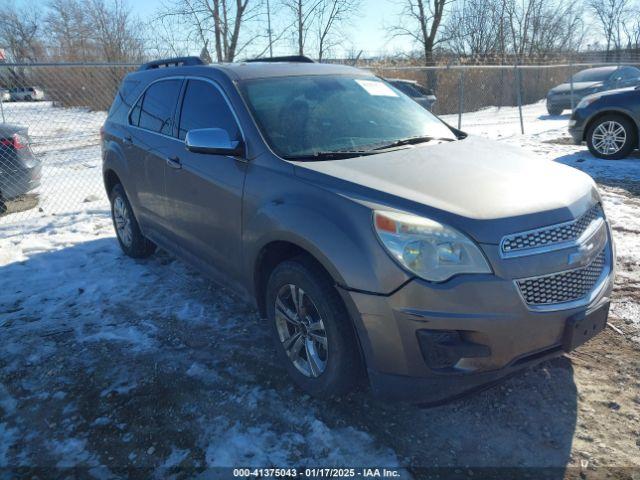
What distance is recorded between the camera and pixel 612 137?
8.77 metres

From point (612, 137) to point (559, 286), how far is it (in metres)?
7.94

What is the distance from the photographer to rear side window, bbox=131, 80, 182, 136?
13.2 ft

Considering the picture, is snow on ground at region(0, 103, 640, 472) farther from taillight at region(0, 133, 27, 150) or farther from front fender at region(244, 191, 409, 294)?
taillight at region(0, 133, 27, 150)

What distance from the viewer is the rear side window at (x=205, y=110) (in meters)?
3.32

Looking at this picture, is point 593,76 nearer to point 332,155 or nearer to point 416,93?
point 416,93

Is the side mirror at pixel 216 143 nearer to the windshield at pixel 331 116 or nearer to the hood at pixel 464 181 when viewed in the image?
the windshield at pixel 331 116

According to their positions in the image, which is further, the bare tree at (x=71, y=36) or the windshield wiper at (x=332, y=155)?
the bare tree at (x=71, y=36)

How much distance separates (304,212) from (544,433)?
168 cm

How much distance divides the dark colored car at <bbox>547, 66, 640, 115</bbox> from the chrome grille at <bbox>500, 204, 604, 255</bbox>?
622 inches

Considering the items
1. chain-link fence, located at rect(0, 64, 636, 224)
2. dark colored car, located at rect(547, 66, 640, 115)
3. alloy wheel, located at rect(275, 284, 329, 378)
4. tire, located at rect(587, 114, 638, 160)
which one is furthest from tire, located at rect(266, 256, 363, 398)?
dark colored car, located at rect(547, 66, 640, 115)

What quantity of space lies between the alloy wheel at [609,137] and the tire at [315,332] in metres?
8.22

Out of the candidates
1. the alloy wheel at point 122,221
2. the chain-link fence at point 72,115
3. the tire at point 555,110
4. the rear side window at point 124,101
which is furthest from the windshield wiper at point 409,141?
→ the tire at point 555,110

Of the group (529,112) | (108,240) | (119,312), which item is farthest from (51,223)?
(529,112)

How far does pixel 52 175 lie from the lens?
10211mm
